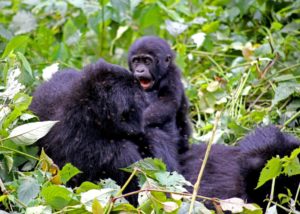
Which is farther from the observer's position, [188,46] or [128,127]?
[188,46]

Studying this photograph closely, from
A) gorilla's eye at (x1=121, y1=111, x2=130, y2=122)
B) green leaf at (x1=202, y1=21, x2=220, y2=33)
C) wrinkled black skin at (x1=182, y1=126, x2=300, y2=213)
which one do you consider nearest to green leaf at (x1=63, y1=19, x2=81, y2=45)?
green leaf at (x1=202, y1=21, x2=220, y2=33)

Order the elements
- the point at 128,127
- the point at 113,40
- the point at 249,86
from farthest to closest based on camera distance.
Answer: the point at 113,40, the point at 249,86, the point at 128,127

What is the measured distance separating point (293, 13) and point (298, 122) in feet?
5.46

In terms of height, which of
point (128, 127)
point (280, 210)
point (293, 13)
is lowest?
point (280, 210)

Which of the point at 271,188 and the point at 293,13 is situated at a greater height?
the point at 293,13

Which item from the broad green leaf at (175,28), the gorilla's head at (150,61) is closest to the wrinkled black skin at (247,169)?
the gorilla's head at (150,61)

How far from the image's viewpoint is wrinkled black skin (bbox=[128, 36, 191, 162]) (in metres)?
5.56

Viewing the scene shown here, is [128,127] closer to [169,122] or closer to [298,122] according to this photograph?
[169,122]

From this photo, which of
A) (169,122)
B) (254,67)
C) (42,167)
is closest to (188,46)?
(254,67)

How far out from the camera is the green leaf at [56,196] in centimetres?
354

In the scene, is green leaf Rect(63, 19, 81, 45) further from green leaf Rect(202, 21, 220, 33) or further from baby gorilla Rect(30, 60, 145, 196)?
baby gorilla Rect(30, 60, 145, 196)

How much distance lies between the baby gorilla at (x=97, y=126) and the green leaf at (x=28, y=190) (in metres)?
0.48

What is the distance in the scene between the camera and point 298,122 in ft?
18.3

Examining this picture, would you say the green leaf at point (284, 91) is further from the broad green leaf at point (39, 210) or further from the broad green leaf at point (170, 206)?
the broad green leaf at point (39, 210)
